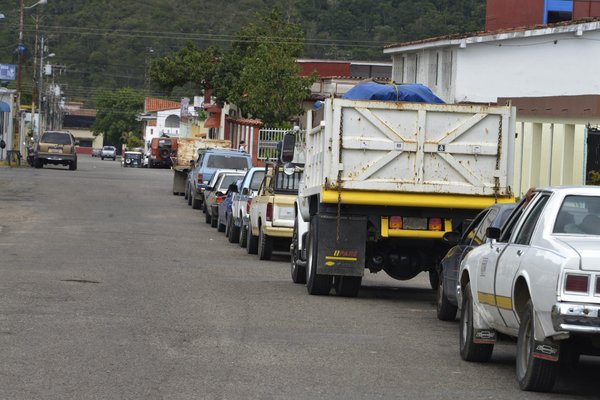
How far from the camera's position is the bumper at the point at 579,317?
30.4 feet

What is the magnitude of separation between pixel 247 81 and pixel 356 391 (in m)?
47.7

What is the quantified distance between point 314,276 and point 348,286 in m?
0.55

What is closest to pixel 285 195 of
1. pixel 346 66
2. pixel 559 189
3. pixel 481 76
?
pixel 559 189

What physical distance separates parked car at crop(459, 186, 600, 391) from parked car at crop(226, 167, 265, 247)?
48.1 ft

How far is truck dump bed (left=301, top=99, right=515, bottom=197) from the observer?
54.4ft

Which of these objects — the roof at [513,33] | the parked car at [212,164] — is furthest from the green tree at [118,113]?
the parked car at [212,164]

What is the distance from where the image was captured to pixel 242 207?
26891mm

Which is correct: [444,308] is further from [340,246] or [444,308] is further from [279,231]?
[279,231]

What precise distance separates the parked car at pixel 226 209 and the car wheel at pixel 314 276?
10.0 metres

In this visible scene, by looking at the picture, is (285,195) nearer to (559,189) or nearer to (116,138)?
(559,189)

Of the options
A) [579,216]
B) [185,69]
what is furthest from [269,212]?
[185,69]


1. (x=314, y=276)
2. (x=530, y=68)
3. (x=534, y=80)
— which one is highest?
(x=530, y=68)

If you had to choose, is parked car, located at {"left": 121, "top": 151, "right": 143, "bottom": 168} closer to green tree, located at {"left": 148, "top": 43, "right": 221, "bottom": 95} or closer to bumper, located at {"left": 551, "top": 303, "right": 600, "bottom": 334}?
green tree, located at {"left": 148, "top": 43, "right": 221, "bottom": 95}

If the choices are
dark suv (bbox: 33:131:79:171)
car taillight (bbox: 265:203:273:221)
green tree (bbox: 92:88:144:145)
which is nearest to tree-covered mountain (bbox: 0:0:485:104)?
green tree (bbox: 92:88:144:145)
